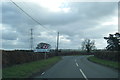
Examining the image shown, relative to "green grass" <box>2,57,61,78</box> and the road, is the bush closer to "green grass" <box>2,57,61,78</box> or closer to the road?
"green grass" <box>2,57,61,78</box>

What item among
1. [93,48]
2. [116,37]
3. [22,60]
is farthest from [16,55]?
[93,48]

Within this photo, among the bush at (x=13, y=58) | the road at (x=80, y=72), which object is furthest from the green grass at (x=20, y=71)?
the road at (x=80, y=72)

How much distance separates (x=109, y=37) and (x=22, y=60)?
66195 millimetres

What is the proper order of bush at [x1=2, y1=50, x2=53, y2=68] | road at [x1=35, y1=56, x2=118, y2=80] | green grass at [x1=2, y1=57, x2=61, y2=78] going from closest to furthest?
green grass at [x1=2, y1=57, x2=61, y2=78] < road at [x1=35, y1=56, x2=118, y2=80] < bush at [x1=2, y1=50, x2=53, y2=68]

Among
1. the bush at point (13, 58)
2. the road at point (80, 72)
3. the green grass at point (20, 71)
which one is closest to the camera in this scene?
the green grass at point (20, 71)

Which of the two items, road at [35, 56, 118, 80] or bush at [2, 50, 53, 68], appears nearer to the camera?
road at [35, 56, 118, 80]

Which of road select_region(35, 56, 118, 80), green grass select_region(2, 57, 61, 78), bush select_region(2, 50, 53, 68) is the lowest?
road select_region(35, 56, 118, 80)

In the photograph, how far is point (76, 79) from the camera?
16234 mm

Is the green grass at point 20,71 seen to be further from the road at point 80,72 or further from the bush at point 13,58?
the road at point 80,72

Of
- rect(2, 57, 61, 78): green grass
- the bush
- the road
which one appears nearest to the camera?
rect(2, 57, 61, 78): green grass

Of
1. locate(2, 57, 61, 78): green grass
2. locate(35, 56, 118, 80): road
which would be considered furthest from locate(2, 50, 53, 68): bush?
locate(35, 56, 118, 80): road

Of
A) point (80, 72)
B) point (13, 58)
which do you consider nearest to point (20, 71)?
point (80, 72)

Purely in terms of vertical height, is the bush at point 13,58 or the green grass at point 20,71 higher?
the bush at point 13,58

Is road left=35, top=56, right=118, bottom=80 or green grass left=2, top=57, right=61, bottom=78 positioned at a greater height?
green grass left=2, top=57, right=61, bottom=78
